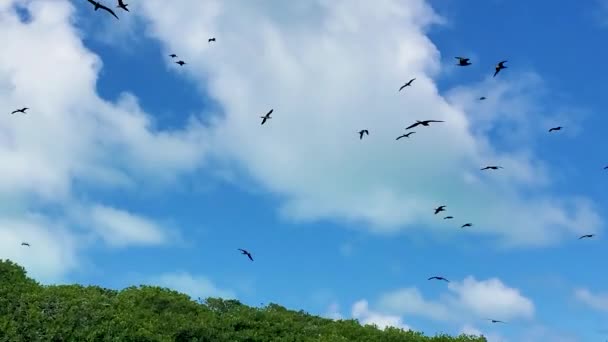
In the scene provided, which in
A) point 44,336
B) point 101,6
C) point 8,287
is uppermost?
point 101,6

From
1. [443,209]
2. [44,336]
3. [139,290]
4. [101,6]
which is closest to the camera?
Answer: [101,6]

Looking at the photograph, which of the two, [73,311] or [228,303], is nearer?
[73,311]

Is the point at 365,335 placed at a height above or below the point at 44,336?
above

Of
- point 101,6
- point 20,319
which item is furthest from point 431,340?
point 101,6

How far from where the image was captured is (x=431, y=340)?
94.4 ft

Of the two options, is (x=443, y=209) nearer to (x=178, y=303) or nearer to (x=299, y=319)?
(x=299, y=319)

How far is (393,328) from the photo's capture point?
29.3 meters

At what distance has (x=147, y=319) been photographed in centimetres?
2658

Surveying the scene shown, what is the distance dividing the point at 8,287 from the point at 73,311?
4.17 metres

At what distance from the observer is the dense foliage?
25203 mm

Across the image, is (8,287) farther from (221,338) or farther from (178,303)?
(221,338)

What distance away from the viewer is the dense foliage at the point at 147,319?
25203mm

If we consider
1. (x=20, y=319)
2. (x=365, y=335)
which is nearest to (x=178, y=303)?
(x=20, y=319)

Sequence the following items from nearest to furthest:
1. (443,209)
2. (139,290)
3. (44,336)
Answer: (44,336) → (443,209) → (139,290)
